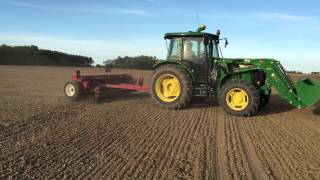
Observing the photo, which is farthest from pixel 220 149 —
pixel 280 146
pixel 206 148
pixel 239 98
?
pixel 239 98

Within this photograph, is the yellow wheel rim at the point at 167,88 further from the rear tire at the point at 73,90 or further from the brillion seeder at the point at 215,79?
the rear tire at the point at 73,90

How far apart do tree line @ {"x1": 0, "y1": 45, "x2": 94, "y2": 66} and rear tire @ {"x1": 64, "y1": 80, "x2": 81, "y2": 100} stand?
1291 inches

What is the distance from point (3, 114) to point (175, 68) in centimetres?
450

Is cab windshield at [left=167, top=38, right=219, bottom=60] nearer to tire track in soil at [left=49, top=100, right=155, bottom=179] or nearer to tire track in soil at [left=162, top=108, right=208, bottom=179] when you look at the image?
tire track in soil at [left=49, top=100, right=155, bottom=179]

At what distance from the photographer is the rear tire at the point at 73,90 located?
12469mm

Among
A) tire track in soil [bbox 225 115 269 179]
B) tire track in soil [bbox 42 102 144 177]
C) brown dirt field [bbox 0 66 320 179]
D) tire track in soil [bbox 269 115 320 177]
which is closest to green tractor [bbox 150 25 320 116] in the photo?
brown dirt field [bbox 0 66 320 179]

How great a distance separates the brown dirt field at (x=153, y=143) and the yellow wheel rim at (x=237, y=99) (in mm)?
380

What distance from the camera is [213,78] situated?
11219 millimetres

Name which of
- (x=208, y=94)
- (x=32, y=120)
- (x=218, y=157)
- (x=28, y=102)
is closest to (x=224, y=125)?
(x=208, y=94)

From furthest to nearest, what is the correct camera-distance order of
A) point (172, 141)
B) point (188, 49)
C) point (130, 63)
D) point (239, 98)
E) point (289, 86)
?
point (130, 63)
point (188, 49)
point (239, 98)
point (289, 86)
point (172, 141)

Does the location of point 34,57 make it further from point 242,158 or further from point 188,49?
point 242,158

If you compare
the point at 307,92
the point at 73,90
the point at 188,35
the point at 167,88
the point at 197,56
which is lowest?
the point at 73,90

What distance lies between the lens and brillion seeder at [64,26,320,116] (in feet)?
33.4

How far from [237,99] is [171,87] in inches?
79.6
